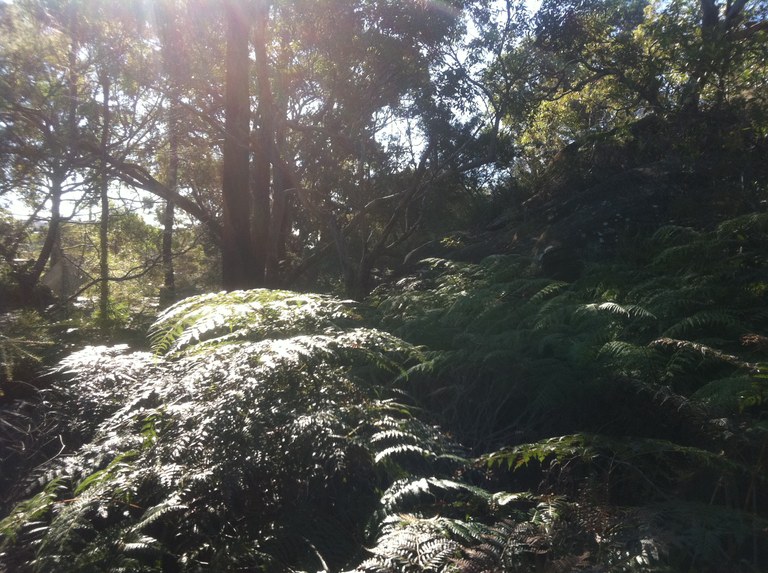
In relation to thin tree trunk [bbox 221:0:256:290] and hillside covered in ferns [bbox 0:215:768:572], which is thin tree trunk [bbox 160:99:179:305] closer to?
thin tree trunk [bbox 221:0:256:290]

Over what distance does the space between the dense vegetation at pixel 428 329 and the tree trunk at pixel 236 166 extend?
0.05 meters

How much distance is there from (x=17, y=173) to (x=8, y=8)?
9.94 ft

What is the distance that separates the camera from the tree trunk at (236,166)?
456 inches

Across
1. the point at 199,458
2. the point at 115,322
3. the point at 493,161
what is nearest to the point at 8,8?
the point at 115,322

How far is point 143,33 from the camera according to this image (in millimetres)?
12914

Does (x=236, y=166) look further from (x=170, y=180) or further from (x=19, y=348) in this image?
(x=19, y=348)

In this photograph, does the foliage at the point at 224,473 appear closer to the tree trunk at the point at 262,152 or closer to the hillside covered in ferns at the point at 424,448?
the hillside covered in ferns at the point at 424,448

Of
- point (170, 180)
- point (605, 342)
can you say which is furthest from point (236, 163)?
point (605, 342)

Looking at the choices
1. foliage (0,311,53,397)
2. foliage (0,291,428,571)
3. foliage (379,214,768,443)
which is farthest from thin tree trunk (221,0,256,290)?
foliage (0,291,428,571)

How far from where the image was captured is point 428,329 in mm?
5586

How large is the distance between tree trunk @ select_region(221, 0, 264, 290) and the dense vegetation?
5 centimetres

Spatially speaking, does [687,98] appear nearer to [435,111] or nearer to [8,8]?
[435,111]

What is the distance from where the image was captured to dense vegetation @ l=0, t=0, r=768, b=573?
3268 mm

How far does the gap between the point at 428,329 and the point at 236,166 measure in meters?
7.23
